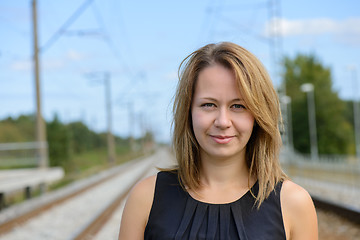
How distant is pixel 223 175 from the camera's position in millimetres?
1927

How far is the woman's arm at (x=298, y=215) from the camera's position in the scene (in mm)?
1758

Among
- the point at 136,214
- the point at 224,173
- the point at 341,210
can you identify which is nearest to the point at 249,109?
the point at 224,173

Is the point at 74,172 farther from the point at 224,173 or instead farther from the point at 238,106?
the point at 238,106

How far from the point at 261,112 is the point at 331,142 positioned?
64.4 meters

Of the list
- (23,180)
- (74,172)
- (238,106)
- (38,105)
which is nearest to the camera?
(238,106)

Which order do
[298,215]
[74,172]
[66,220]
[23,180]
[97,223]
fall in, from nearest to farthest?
[298,215] → [97,223] → [66,220] → [23,180] → [74,172]

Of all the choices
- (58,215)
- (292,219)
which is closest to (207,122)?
(292,219)

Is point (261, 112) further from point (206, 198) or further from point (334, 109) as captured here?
point (334, 109)

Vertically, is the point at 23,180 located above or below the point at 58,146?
above

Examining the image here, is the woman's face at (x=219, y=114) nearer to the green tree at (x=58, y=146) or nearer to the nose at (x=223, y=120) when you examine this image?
the nose at (x=223, y=120)

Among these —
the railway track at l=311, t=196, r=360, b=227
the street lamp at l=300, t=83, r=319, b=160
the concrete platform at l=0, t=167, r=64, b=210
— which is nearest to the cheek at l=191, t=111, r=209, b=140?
the railway track at l=311, t=196, r=360, b=227

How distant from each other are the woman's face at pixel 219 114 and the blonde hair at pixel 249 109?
3cm

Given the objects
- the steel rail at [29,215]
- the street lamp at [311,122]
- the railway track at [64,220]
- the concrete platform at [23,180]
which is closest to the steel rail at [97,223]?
the railway track at [64,220]

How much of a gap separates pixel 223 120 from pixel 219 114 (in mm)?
42
